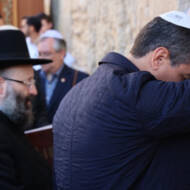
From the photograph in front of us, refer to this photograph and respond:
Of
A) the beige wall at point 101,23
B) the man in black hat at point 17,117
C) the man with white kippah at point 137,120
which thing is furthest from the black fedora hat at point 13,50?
the beige wall at point 101,23

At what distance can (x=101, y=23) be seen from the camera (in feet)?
15.9

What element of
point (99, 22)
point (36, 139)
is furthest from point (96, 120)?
point (99, 22)

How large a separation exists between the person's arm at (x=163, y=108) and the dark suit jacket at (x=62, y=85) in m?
2.52

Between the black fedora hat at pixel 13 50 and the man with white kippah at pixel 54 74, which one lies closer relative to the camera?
the black fedora hat at pixel 13 50

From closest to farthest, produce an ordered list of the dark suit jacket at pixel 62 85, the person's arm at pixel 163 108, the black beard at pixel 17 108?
the person's arm at pixel 163 108
the black beard at pixel 17 108
the dark suit jacket at pixel 62 85

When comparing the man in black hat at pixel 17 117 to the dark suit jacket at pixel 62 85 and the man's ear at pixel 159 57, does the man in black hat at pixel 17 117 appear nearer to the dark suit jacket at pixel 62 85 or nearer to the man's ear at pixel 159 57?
the man's ear at pixel 159 57

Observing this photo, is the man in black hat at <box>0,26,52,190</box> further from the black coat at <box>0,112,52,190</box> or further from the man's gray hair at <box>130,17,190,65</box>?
the man's gray hair at <box>130,17,190,65</box>

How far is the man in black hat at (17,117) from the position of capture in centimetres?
206

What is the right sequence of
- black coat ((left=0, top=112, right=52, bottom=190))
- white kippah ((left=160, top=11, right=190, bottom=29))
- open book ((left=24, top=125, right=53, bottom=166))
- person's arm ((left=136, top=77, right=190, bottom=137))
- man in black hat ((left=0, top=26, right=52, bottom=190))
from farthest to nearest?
open book ((left=24, top=125, right=53, bottom=166)) < man in black hat ((left=0, top=26, right=52, bottom=190)) < black coat ((left=0, top=112, right=52, bottom=190)) < white kippah ((left=160, top=11, right=190, bottom=29)) < person's arm ((left=136, top=77, right=190, bottom=137))

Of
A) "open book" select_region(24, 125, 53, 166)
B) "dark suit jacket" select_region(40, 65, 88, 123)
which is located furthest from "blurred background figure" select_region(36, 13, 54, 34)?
"open book" select_region(24, 125, 53, 166)

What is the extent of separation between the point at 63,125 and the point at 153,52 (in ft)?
1.70

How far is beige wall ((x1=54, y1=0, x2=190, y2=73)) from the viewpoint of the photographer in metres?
3.52

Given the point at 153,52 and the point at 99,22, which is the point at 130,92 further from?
the point at 99,22

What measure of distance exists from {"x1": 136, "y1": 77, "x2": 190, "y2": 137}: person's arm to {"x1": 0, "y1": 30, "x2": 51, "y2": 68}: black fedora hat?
112 centimetres
